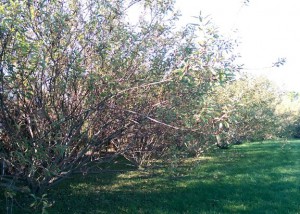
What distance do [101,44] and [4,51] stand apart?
4.30 ft

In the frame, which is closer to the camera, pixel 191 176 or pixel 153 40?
pixel 153 40

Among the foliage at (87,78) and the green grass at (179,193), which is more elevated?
the foliage at (87,78)

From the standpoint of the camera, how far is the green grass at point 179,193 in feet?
22.3

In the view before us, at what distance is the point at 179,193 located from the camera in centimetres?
793

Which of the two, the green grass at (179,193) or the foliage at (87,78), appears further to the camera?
the green grass at (179,193)

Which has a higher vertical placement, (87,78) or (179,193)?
(87,78)

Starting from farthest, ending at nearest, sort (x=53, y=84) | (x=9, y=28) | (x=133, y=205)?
1. (x=133, y=205)
2. (x=53, y=84)
3. (x=9, y=28)

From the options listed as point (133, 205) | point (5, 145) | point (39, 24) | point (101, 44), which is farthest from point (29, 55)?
point (133, 205)

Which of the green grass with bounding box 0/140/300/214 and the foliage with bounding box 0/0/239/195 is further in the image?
the green grass with bounding box 0/140/300/214

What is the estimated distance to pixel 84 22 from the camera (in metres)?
5.35

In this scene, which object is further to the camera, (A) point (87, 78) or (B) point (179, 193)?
(B) point (179, 193)

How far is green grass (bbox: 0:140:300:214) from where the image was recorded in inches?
267

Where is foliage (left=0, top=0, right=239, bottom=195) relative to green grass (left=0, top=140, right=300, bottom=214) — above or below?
above

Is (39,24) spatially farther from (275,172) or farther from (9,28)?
(275,172)
